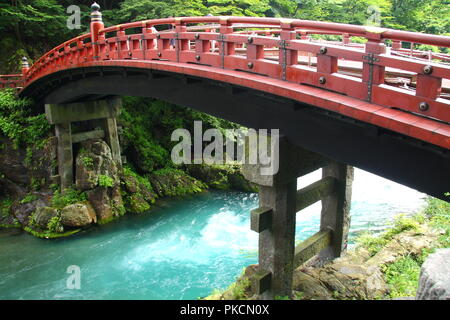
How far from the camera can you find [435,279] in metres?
3.76

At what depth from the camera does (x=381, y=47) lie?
4.18 meters

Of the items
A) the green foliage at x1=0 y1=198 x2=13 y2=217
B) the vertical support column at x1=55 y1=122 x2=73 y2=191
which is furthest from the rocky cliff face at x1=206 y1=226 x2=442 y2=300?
the green foliage at x1=0 y1=198 x2=13 y2=217

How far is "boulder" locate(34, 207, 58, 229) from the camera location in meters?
13.2

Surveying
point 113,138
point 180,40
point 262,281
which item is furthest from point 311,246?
point 113,138

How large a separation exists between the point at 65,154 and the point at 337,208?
426 inches

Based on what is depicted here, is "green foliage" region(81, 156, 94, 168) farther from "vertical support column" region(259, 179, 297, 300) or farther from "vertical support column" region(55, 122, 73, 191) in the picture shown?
"vertical support column" region(259, 179, 297, 300)

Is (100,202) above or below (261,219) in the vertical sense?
below

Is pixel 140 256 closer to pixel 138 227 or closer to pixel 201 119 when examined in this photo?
pixel 138 227

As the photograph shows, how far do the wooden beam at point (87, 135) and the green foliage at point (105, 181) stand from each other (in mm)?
1843

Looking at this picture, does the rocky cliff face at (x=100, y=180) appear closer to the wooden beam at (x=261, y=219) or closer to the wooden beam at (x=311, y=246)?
the wooden beam at (x=311, y=246)

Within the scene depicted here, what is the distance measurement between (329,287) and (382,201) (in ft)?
29.9

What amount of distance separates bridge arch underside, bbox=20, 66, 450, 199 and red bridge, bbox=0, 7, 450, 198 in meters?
0.01

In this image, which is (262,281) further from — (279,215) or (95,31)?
(95,31)

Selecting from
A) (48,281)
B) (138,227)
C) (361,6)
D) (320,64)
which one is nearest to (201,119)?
(138,227)
